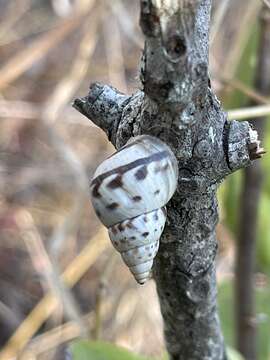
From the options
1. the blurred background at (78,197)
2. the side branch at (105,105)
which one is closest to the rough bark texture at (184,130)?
the side branch at (105,105)

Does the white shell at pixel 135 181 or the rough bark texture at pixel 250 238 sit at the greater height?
the white shell at pixel 135 181

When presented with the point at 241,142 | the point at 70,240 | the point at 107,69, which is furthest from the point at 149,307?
the point at 241,142

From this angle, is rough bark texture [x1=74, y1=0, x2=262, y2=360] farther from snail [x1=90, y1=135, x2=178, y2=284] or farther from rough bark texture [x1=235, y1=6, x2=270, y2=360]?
rough bark texture [x1=235, y1=6, x2=270, y2=360]

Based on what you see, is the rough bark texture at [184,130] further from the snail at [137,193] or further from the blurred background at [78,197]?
the blurred background at [78,197]

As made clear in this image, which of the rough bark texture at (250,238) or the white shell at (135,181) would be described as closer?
the white shell at (135,181)

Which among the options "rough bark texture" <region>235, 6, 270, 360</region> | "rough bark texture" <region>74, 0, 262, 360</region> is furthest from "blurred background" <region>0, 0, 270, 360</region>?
"rough bark texture" <region>74, 0, 262, 360</region>

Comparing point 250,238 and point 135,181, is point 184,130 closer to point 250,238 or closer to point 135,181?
point 135,181
